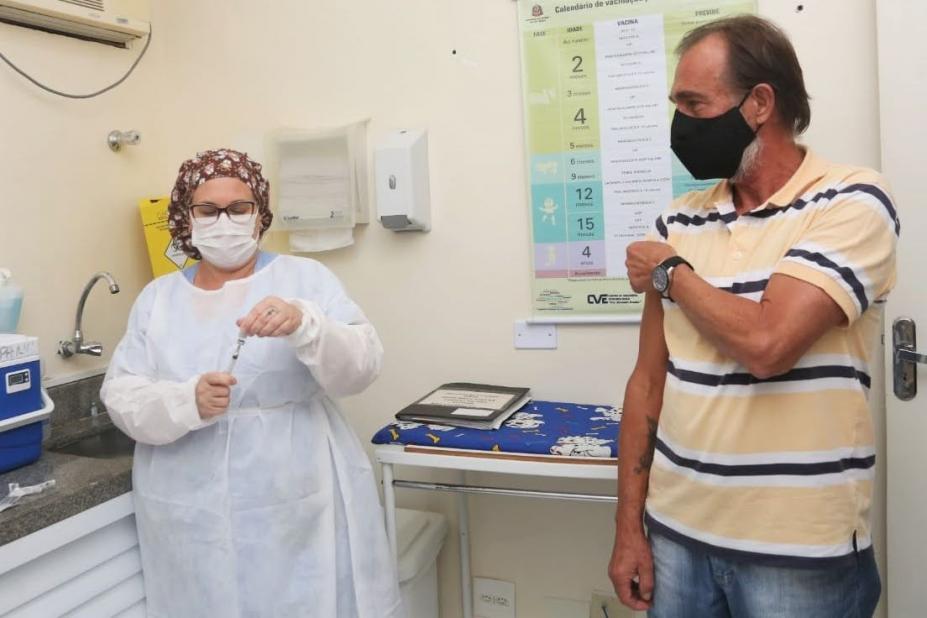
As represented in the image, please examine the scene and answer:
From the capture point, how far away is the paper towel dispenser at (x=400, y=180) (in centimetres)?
193

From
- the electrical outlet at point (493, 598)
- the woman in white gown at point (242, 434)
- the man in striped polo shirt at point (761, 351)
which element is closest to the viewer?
the man in striped polo shirt at point (761, 351)

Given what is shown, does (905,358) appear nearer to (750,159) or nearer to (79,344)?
(750,159)

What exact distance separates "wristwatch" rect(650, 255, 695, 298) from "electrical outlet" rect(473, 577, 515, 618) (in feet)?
4.23

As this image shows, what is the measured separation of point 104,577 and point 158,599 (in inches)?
4.8

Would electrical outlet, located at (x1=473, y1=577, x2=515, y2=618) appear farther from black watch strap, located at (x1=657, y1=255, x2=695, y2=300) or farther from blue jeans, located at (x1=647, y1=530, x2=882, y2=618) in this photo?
black watch strap, located at (x1=657, y1=255, x2=695, y2=300)

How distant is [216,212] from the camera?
1.48m

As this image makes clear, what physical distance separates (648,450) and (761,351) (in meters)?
0.36

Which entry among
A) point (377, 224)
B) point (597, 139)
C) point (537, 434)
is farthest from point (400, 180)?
point (537, 434)

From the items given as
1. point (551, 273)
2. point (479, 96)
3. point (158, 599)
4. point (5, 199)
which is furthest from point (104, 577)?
point (479, 96)

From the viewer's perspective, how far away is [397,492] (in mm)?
2154

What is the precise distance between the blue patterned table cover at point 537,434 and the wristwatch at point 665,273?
54cm

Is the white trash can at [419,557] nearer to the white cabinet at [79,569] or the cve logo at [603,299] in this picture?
the white cabinet at [79,569]

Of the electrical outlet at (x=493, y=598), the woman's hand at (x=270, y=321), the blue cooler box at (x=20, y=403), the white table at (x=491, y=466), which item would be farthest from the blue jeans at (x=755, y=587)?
the blue cooler box at (x=20, y=403)

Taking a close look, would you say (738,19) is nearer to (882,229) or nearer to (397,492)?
(882,229)
